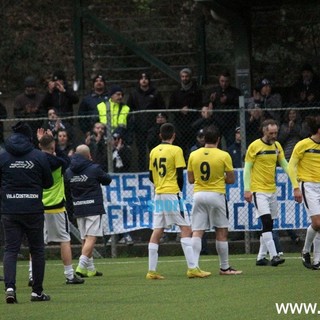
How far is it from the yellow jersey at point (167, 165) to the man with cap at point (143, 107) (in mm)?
4639

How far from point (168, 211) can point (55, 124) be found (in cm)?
558

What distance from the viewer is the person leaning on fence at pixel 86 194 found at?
18625 millimetres

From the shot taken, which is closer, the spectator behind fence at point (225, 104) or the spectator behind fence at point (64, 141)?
the spectator behind fence at point (64, 141)

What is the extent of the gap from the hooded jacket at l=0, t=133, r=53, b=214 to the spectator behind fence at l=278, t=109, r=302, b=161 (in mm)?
Answer: 7957

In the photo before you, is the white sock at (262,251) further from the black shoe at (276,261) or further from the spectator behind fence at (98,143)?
the spectator behind fence at (98,143)

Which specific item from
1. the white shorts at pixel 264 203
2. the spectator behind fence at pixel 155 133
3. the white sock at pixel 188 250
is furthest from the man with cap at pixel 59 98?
the white sock at pixel 188 250

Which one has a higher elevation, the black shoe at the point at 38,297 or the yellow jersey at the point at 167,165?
the yellow jersey at the point at 167,165

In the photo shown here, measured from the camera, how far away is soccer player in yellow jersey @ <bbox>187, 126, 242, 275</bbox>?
17.8m

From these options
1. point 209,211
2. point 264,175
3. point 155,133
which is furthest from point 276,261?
point 155,133

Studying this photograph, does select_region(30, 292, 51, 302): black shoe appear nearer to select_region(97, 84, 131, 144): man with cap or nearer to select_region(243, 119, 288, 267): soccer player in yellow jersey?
select_region(243, 119, 288, 267): soccer player in yellow jersey

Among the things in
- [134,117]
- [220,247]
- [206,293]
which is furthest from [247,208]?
[206,293]

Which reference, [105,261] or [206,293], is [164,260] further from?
[206,293]

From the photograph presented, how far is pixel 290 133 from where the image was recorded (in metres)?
22.3

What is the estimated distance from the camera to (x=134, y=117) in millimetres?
23172
